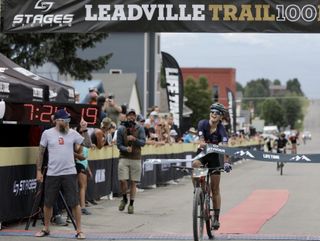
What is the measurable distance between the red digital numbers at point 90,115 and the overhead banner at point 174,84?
16212 mm

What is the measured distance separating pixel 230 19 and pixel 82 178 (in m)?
4.05

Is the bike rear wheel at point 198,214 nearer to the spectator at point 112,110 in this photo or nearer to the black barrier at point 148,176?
the spectator at point 112,110

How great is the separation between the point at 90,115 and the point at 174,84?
16579mm

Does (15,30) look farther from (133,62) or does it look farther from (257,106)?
(257,106)

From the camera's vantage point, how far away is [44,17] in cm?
1210

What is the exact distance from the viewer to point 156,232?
460 inches

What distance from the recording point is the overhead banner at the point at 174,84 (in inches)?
1155

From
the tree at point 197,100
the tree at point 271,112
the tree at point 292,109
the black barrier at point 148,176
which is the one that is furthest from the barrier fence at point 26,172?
the tree at point 292,109

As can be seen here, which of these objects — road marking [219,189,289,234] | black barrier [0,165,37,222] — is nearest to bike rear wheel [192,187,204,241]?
road marking [219,189,289,234]

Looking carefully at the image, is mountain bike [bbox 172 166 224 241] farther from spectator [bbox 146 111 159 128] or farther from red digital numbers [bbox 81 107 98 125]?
spectator [bbox 146 111 159 128]

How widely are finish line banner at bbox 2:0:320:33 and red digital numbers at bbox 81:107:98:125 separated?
5.45 ft

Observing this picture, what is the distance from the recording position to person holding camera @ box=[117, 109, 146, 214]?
14.5 m

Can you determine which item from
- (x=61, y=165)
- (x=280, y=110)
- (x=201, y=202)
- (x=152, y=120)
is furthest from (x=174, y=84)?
(x=280, y=110)

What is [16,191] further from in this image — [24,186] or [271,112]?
[271,112]
